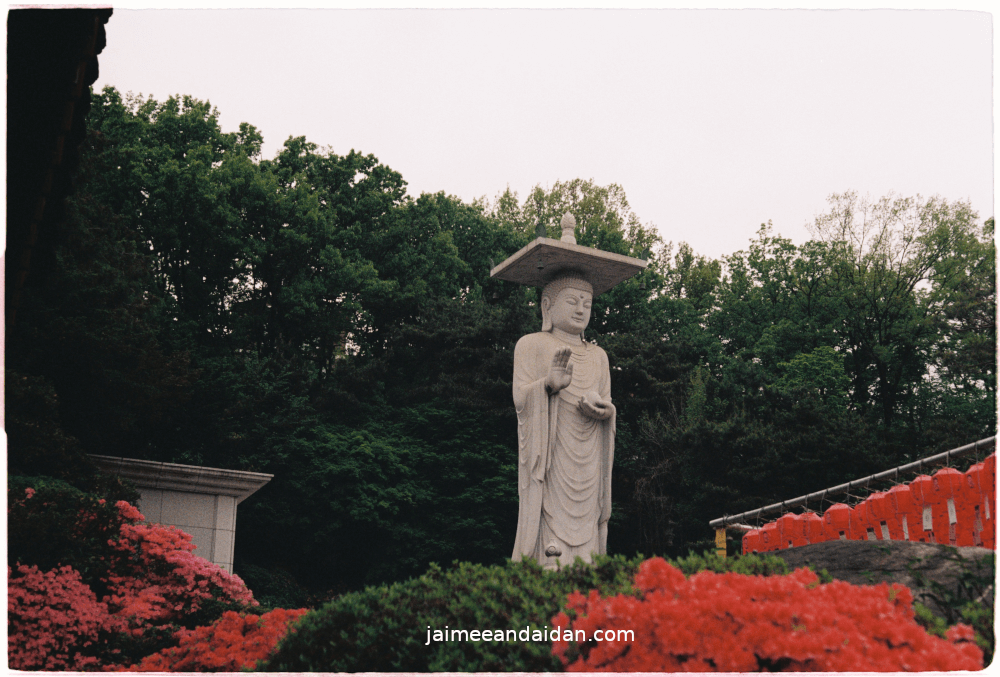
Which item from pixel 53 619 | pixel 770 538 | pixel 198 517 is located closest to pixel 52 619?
pixel 53 619

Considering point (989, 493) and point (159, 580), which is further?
point (159, 580)

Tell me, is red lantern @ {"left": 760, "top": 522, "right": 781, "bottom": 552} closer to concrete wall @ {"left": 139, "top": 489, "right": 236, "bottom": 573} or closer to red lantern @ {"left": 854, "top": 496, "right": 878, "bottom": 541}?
red lantern @ {"left": 854, "top": 496, "right": 878, "bottom": 541}

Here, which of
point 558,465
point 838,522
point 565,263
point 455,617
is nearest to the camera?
point 455,617

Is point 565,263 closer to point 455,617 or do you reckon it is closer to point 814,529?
point 455,617

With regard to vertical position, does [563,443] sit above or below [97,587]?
above

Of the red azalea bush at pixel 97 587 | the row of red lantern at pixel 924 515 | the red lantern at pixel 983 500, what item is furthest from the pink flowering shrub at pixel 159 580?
the red lantern at pixel 983 500

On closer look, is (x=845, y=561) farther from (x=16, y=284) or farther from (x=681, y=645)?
(x=16, y=284)

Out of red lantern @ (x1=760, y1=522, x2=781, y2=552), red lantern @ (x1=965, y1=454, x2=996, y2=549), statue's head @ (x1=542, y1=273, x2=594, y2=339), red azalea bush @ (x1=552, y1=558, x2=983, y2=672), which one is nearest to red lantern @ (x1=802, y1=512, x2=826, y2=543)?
red lantern @ (x1=760, y1=522, x2=781, y2=552)
